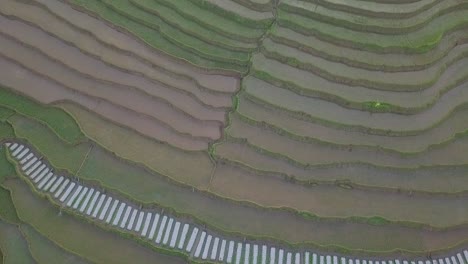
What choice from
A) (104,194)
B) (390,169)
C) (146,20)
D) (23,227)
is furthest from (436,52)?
(23,227)

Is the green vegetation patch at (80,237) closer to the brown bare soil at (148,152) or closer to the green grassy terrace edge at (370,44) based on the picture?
the brown bare soil at (148,152)

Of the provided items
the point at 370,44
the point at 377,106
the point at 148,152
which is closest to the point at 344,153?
the point at 377,106

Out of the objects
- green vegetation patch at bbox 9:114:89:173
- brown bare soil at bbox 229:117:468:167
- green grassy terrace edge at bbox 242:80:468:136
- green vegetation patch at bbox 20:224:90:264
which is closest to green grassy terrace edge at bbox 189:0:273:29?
green grassy terrace edge at bbox 242:80:468:136

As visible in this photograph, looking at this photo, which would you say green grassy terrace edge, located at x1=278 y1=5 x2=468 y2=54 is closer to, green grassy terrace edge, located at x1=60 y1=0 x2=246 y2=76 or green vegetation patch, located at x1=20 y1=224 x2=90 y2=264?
green grassy terrace edge, located at x1=60 y1=0 x2=246 y2=76

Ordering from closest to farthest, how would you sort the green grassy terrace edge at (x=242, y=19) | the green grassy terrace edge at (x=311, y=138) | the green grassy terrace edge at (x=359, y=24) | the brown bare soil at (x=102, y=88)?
the green grassy terrace edge at (x=311, y=138)
the brown bare soil at (x=102, y=88)
the green grassy terrace edge at (x=359, y=24)
the green grassy terrace edge at (x=242, y=19)

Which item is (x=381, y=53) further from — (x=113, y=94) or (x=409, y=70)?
(x=113, y=94)

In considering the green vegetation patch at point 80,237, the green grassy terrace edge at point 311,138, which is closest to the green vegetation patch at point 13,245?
the green vegetation patch at point 80,237

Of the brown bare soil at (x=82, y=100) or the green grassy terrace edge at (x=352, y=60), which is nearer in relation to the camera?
the brown bare soil at (x=82, y=100)
